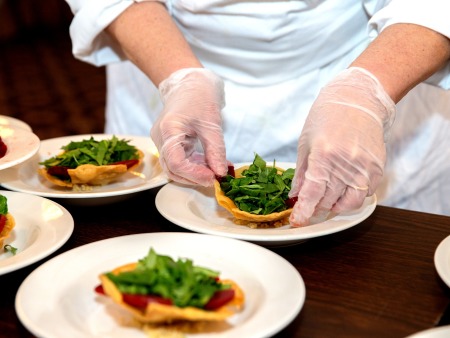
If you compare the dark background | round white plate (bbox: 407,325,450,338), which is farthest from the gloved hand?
the dark background

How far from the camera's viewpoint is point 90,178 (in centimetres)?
158

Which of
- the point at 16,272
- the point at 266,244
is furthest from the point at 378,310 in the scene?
the point at 16,272

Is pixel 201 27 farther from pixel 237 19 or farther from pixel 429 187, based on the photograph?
pixel 429 187

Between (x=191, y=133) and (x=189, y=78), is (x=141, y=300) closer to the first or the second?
(x=191, y=133)

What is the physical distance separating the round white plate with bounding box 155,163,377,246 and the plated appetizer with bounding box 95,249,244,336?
0.24m

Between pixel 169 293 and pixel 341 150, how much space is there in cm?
49

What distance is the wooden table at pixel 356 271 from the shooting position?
1047 millimetres

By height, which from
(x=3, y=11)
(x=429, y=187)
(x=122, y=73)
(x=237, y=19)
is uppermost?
(x=237, y=19)

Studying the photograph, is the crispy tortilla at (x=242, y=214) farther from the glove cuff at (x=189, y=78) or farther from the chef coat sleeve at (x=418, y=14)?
the chef coat sleeve at (x=418, y=14)

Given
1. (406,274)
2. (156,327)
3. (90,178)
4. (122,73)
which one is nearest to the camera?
(156,327)

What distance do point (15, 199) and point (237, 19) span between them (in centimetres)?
71

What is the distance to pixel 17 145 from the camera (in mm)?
1579

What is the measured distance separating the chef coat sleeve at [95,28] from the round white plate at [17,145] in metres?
0.35

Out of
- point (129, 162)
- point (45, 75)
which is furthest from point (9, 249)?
point (45, 75)
